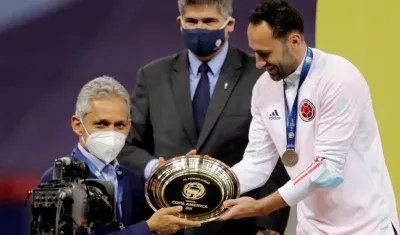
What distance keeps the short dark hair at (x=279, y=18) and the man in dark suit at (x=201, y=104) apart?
39 centimetres

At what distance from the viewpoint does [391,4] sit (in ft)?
12.4

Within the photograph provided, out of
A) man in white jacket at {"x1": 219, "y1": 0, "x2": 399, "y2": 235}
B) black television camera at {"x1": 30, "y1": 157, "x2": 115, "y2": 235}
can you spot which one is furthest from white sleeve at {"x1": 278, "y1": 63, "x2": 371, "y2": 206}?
black television camera at {"x1": 30, "y1": 157, "x2": 115, "y2": 235}

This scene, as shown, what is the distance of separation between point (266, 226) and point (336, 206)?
41 centimetres

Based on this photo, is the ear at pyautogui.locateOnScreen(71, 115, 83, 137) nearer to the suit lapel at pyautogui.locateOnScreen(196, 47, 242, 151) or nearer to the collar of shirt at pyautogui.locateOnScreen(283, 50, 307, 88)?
the suit lapel at pyautogui.locateOnScreen(196, 47, 242, 151)

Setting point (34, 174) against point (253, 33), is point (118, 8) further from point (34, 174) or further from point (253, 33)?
point (253, 33)

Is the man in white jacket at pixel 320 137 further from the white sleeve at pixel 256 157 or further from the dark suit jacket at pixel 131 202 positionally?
the dark suit jacket at pixel 131 202

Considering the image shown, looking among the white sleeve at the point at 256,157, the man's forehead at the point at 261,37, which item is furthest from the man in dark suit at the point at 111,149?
the man's forehead at the point at 261,37

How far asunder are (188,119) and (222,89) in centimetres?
17

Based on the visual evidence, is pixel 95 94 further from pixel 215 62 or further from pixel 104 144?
pixel 215 62

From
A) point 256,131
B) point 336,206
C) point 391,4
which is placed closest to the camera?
point 336,206

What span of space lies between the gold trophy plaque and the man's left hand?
2 cm

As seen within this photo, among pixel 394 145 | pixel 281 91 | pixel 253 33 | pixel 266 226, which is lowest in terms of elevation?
pixel 266 226

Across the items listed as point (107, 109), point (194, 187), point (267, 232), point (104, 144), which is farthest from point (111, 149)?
point (267, 232)

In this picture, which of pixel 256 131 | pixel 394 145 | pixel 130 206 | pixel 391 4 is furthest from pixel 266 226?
pixel 391 4
